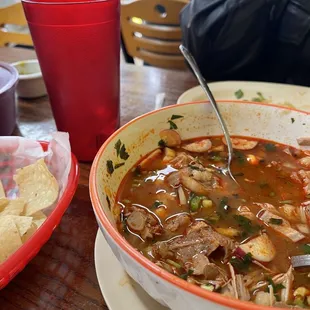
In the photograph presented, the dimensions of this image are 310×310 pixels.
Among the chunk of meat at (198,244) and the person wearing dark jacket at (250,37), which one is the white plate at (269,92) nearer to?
the person wearing dark jacket at (250,37)

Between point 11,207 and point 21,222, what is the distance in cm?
10

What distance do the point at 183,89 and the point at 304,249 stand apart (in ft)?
3.91

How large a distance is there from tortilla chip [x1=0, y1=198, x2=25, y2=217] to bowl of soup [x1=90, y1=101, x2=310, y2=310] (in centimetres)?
23

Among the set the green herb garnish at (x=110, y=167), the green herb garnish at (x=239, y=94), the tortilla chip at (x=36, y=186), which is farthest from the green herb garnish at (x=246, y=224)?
the green herb garnish at (x=239, y=94)

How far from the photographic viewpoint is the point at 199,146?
116 cm

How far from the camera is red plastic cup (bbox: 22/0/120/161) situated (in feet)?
3.55

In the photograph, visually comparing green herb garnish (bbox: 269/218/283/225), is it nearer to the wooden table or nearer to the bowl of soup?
the bowl of soup

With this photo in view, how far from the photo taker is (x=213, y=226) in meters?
0.87

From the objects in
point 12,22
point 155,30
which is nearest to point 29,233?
point 155,30

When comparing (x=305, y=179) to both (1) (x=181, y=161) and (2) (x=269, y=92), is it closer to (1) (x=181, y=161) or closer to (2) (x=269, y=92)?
(1) (x=181, y=161)

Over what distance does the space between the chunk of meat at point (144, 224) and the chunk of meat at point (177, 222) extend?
22mm

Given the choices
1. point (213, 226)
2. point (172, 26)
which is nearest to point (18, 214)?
point (213, 226)

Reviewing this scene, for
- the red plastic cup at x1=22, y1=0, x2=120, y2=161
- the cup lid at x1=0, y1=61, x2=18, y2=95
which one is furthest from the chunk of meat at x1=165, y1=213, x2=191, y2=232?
the cup lid at x1=0, y1=61, x2=18, y2=95

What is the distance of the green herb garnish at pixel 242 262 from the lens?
75 cm
